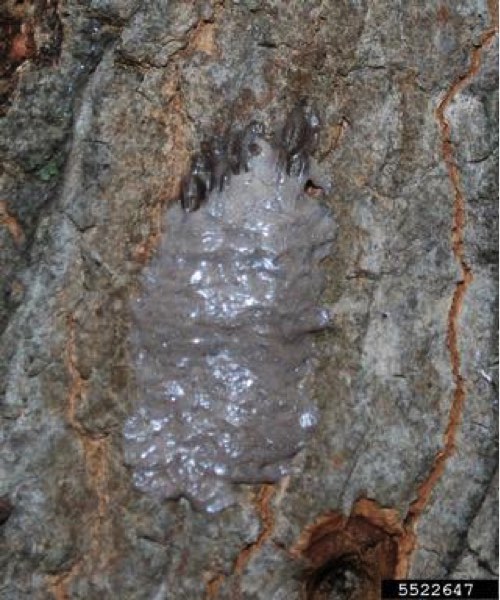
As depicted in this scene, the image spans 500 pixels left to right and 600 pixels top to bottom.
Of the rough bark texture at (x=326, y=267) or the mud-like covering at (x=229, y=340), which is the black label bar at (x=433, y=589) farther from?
the mud-like covering at (x=229, y=340)

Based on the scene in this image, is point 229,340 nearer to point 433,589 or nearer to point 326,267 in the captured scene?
point 326,267

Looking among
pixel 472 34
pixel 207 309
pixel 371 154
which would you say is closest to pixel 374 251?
pixel 371 154

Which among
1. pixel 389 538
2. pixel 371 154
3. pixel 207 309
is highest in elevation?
pixel 371 154

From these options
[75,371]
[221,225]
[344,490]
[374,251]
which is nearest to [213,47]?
[221,225]

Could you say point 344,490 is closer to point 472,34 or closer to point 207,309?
point 207,309

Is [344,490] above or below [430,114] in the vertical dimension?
below
